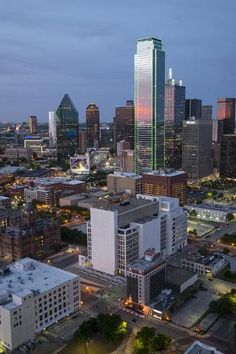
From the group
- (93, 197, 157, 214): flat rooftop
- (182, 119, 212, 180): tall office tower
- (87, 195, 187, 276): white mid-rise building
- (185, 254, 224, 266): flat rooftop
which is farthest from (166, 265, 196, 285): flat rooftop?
(182, 119, 212, 180): tall office tower

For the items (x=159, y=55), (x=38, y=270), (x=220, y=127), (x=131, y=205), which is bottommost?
(x=38, y=270)

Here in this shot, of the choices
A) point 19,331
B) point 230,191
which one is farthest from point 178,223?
point 230,191

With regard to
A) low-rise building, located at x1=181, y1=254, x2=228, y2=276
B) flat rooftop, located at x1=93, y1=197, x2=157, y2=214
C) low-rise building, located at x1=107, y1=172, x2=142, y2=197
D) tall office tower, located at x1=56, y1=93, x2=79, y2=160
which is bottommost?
low-rise building, located at x1=181, y1=254, x2=228, y2=276

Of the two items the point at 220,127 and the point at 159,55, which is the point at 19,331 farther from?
the point at 220,127

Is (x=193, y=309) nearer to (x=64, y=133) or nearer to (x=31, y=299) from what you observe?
(x=31, y=299)

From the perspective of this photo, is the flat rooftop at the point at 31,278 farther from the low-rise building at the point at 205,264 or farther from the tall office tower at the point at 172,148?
the tall office tower at the point at 172,148

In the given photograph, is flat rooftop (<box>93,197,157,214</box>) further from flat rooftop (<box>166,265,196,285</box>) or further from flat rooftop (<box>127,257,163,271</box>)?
flat rooftop (<box>166,265,196,285</box>)
